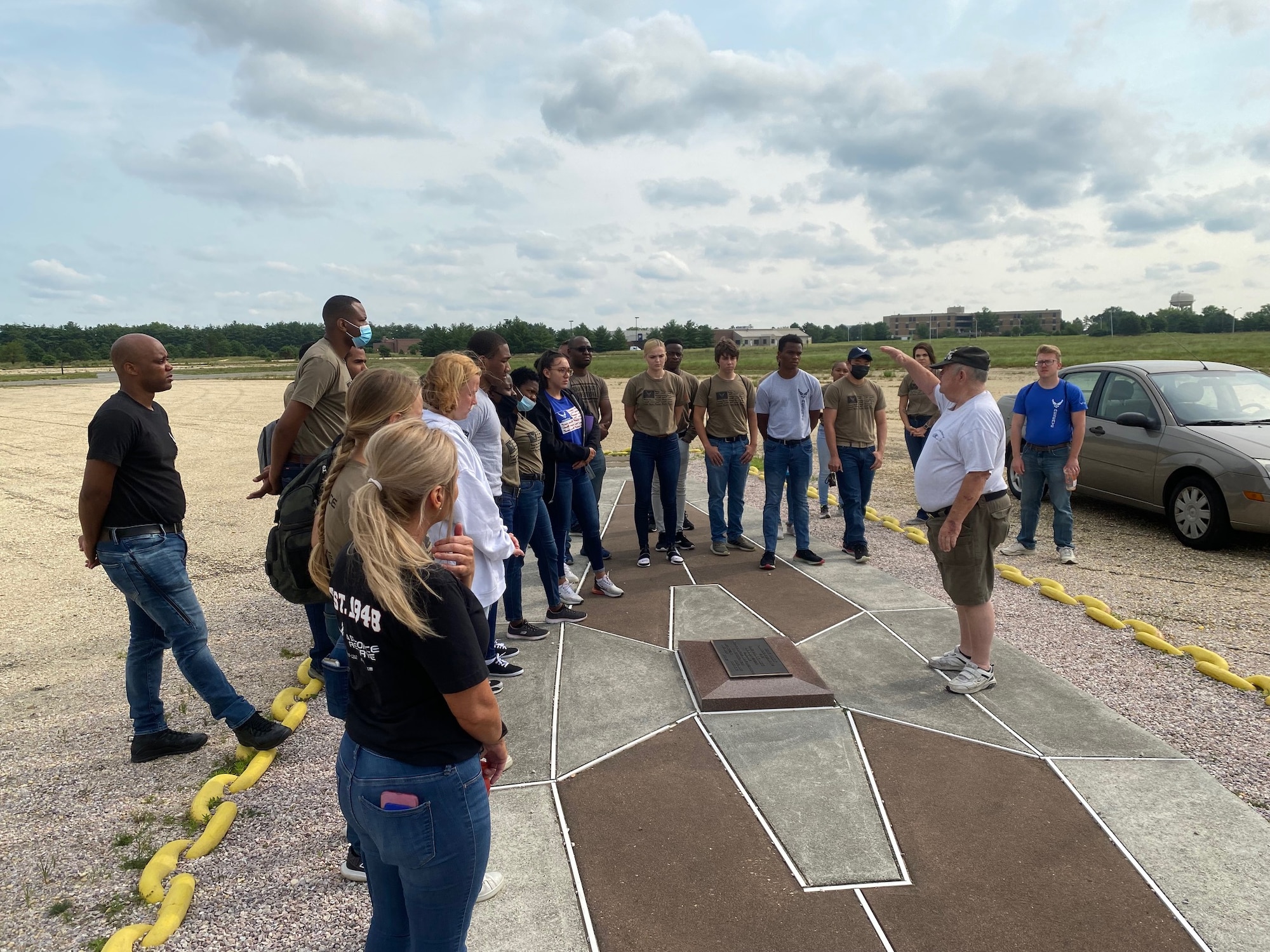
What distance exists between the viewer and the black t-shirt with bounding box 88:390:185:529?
349 centimetres

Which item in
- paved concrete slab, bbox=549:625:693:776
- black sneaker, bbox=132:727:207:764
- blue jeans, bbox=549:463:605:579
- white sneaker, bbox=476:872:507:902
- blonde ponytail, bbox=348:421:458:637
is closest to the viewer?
blonde ponytail, bbox=348:421:458:637

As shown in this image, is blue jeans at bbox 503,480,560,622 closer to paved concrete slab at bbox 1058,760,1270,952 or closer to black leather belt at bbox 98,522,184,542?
black leather belt at bbox 98,522,184,542

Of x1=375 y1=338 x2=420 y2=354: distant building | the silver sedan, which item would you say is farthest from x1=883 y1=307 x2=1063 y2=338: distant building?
the silver sedan

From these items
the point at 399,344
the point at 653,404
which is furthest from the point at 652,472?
the point at 399,344

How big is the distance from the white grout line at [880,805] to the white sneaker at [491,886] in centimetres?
146

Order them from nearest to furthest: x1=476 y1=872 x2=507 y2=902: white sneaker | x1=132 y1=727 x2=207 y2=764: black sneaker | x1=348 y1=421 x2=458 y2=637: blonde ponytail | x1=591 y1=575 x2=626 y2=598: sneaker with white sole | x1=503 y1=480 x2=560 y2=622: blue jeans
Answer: x1=348 y1=421 x2=458 y2=637: blonde ponytail, x1=476 y1=872 x2=507 y2=902: white sneaker, x1=132 y1=727 x2=207 y2=764: black sneaker, x1=503 y1=480 x2=560 y2=622: blue jeans, x1=591 y1=575 x2=626 y2=598: sneaker with white sole

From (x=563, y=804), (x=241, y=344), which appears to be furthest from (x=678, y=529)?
(x=241, y=344)

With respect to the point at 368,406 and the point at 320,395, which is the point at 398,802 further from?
the point at 320,395

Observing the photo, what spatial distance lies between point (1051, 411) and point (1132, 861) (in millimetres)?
4990

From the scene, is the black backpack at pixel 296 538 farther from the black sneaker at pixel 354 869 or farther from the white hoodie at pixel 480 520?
the black sneaker at pixel 354 869

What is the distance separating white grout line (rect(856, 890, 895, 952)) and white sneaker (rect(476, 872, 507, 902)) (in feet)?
4.18

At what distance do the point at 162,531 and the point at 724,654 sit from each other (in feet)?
10.1

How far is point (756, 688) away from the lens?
419 cm

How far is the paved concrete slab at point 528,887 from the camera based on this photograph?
2564 millimetres
